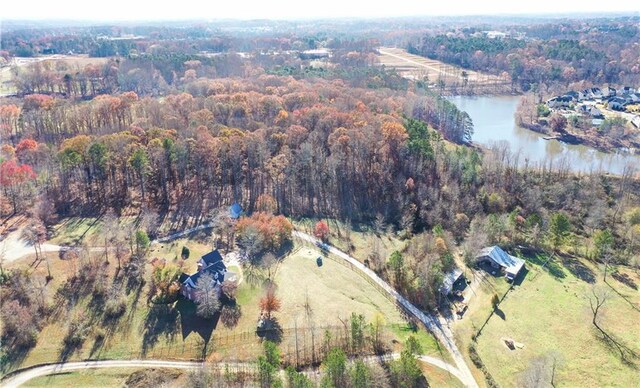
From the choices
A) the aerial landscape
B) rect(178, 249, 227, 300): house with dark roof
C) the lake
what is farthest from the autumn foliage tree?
the lake

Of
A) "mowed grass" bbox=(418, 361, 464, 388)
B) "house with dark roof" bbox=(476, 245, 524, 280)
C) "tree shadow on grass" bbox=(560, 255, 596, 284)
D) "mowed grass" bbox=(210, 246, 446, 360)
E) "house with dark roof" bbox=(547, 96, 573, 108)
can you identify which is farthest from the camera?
"house with dark roof" bbox=(547, 96, 573, 108)

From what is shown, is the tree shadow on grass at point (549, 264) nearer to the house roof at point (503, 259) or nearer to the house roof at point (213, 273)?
the house roof at point (503, 259)

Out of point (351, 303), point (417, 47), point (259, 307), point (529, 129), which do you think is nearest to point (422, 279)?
point (351, 303)

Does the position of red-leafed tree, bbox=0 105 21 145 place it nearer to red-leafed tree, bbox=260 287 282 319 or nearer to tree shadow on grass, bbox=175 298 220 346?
tree shadow on grass, bbox=175 298 220 346

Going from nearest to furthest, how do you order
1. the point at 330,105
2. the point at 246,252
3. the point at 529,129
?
the point at 246,252 → the point at 330,105 → the point at 529,129

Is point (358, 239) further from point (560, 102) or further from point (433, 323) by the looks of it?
point (560, 102)

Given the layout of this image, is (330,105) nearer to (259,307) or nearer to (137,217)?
(137,217)

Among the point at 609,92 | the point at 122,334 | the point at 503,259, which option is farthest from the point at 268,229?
the point at 609,92
